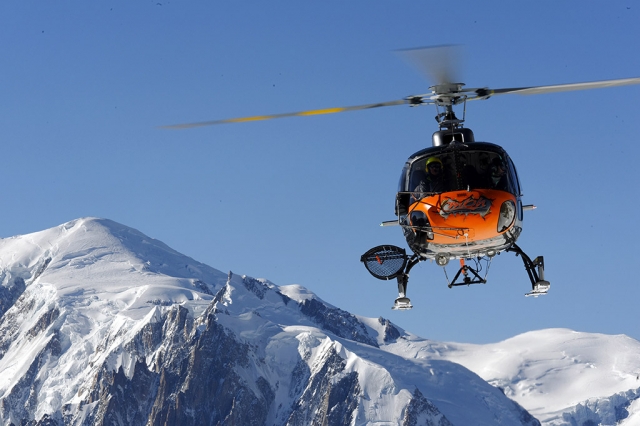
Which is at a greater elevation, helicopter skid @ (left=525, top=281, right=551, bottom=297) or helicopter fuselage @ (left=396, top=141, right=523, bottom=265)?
helicopter fuselage @ (left=396, top=141, right=523, bottom=265)

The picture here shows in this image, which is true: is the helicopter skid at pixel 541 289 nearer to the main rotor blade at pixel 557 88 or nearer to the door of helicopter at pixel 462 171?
the door of helicopter at pixel 462 171

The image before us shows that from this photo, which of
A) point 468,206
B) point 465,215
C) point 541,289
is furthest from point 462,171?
point 541,289

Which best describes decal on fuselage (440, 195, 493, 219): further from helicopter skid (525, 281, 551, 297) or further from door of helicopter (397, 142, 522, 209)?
helicopter skid (525, 281, 551, 297)

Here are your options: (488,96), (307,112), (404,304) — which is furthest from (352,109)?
(404,304)

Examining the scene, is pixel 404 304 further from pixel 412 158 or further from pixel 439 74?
pixel 439 74

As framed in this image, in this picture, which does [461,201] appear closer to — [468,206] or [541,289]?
[468,206]

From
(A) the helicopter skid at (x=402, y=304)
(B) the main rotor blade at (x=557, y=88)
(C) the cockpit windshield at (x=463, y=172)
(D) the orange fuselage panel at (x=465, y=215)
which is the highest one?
(B) the main rotor blade at (x=557, y=88)

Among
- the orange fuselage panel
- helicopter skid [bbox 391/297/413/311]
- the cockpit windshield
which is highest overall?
the cockpit windshield
